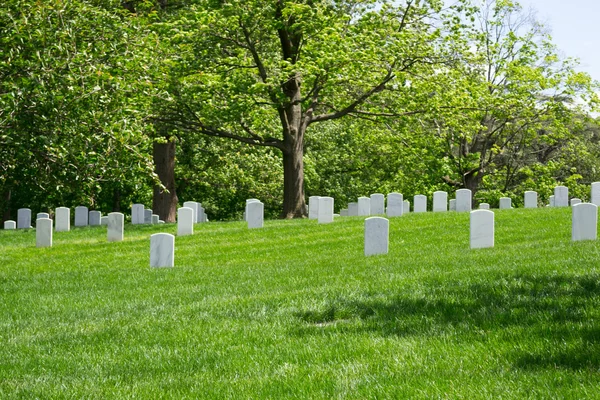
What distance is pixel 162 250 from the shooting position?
15516 mm

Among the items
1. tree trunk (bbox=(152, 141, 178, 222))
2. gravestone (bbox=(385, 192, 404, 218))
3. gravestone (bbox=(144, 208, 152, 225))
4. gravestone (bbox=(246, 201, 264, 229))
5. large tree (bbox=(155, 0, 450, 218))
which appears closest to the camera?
gravestone (bbox=(246, 201, 264, 229))

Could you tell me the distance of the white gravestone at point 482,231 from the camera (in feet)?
49.9

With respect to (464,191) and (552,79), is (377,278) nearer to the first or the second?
(464,191)

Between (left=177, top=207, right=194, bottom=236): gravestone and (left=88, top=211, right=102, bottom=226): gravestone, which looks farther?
(left=88, top=211, right=102, bottom=226): gravestone

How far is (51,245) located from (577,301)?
15.2m

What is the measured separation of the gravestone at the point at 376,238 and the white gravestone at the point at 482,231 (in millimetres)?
1599

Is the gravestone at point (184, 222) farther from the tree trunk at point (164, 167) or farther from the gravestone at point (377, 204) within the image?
the tree trunk at point (164, 167)

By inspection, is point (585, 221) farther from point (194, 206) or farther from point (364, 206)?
point (194, 206)

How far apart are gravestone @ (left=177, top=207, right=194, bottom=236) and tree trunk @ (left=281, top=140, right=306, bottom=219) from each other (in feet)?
18.8

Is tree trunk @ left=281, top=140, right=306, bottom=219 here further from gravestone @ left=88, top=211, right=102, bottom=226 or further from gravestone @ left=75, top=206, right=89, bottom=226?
gravestone @ left=75, top=206, right=89, bottom=226

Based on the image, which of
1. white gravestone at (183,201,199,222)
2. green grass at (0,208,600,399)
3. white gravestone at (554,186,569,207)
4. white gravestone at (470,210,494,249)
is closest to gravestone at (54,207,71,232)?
white gravestone at (183,201,199,222)

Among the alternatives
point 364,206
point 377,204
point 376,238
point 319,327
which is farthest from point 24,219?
point 319,327

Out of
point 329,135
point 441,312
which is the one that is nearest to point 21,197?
point 329,135

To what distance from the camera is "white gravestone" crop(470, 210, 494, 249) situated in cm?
1521
